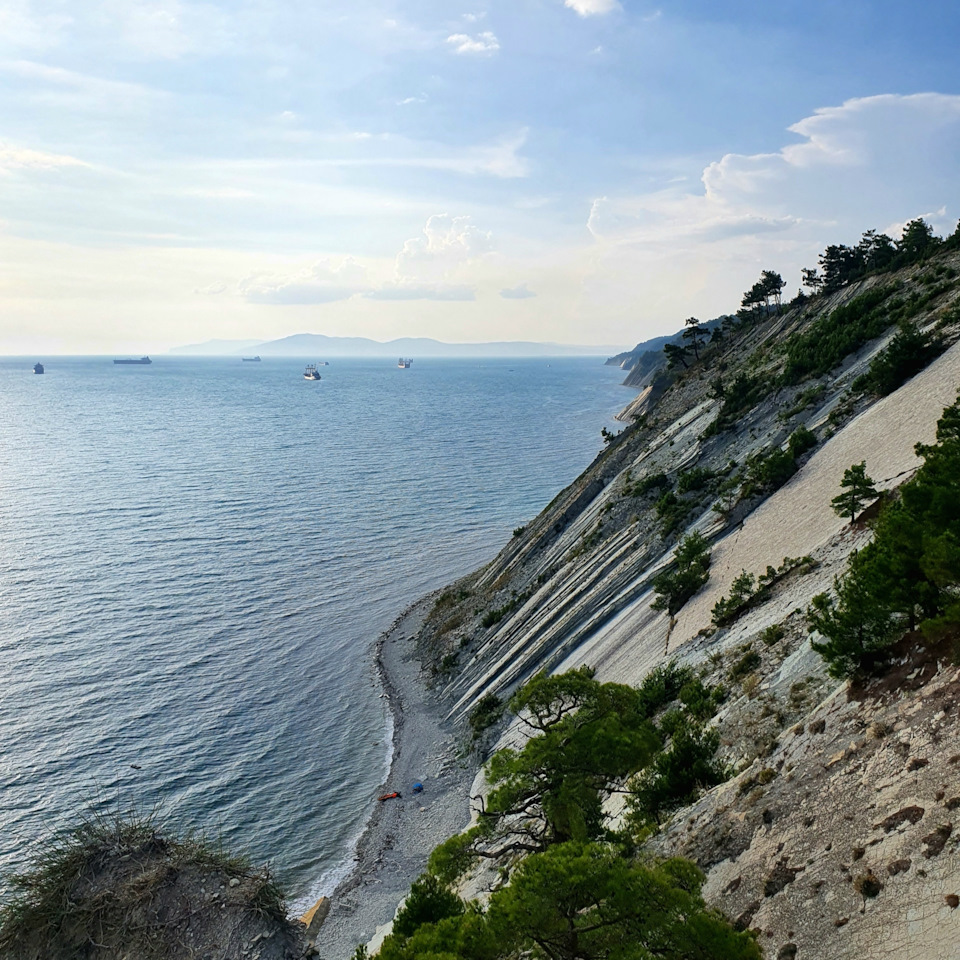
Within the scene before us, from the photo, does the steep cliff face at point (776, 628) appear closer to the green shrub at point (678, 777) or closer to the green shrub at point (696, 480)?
the green shrub at point (696, 480)

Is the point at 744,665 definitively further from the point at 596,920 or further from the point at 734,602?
the point at 596,920

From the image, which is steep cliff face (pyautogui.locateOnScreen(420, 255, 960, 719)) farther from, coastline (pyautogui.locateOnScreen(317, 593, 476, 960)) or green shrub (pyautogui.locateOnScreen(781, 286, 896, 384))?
coastline (pyautogui.locateOnScreen(317, 593, 476, 960))

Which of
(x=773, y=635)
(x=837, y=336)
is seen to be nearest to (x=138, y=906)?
(x=773, y=635)

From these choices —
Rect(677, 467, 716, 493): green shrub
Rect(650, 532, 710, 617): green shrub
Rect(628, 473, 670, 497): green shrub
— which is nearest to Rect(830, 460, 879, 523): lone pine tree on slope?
Rect(650, 532, 710, 617): green shrub

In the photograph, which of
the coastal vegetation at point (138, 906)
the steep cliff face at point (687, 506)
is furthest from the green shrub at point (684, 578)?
the coastal vegetation at point (138, 906)

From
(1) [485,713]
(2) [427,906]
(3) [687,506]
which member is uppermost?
(3) [687,506]

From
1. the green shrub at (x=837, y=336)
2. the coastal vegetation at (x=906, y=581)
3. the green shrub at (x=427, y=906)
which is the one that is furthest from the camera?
the green shrub at (x=837, y=336)
